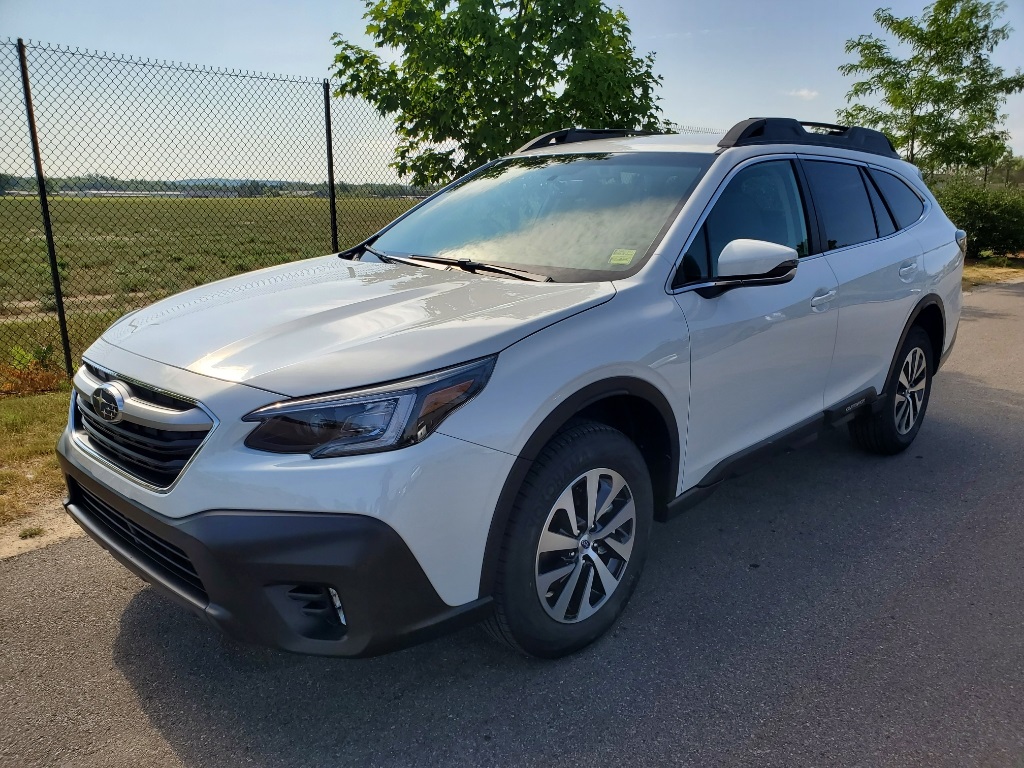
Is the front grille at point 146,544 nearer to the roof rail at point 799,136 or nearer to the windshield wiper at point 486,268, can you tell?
the windshield wiper at point 486,268

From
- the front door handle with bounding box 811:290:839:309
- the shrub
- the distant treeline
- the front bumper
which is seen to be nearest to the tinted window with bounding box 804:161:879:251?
the front door handle with bounding box 811:290:839:309

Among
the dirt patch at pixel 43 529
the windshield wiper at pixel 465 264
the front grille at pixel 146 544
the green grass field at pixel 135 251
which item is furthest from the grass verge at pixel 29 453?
the windshield wiper at pixel 465 264

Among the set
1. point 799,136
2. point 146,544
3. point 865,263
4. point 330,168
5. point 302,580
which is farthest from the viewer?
point 330,168

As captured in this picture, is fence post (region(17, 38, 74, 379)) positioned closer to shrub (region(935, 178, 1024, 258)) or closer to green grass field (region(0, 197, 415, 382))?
green grass field (region(0, 197, 415, 382))

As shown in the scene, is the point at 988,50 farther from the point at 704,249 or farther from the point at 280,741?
the point at 280,741

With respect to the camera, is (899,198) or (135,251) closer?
(899,198)

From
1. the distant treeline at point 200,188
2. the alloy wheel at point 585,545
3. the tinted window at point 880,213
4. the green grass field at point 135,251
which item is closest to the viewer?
the alloy wheel at point 585,545

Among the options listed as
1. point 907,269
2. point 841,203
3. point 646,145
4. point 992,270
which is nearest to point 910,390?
point 907,269

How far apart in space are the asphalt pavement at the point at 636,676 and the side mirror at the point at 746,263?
4.13 feet

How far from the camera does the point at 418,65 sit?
645 centimetres

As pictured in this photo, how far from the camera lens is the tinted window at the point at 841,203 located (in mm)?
3830

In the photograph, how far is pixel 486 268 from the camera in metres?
3.22

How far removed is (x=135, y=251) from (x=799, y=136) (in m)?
16.9

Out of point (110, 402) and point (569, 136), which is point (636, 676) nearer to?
point (110, 402)
